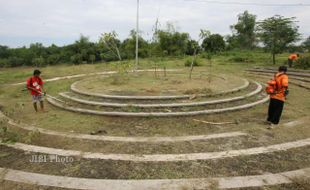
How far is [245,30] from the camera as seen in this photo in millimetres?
32406

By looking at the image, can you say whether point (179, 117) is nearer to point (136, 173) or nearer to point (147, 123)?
point (147, 123)

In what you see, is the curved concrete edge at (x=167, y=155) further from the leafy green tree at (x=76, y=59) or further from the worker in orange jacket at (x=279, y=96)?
the leafy green tree at (x=76, y=59)

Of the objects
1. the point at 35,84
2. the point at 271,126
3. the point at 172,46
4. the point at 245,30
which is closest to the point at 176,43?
the point at 172,46

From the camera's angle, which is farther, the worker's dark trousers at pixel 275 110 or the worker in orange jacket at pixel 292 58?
A: the worker in orange jacket at pixel 292 58

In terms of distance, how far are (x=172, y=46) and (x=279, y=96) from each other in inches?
923

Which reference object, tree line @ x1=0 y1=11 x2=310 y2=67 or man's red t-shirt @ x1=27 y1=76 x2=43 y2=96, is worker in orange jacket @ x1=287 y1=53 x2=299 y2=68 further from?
man's red t-shirt @ x1=27 y1=76 x2=43 y2=96

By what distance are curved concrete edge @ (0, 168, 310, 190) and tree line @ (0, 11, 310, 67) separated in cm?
1563

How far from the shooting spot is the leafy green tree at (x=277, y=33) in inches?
646

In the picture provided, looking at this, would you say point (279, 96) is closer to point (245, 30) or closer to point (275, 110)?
point (275, 110)

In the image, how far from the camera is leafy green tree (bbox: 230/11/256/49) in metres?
31.7

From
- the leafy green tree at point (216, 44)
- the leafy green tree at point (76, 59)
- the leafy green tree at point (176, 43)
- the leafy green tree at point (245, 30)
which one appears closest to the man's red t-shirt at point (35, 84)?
the leafy green tree at point (176, 43)

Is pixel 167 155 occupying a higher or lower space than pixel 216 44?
lower

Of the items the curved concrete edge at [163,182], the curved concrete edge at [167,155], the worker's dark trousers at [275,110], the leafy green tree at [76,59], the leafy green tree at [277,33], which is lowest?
the curved concrete edge at [163,182]

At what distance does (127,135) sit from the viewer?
221 inches
